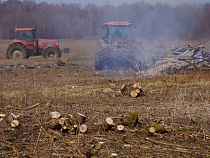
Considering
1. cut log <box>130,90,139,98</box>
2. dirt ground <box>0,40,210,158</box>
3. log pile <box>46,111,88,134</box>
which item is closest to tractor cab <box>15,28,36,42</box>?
dirt ground <box>0,40,210,158</box>

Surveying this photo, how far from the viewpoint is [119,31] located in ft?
45.1

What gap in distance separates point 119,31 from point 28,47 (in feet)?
20.3

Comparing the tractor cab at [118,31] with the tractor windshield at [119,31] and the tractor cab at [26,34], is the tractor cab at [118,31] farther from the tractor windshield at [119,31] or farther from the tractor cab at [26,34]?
the tractor cab at [26,34]

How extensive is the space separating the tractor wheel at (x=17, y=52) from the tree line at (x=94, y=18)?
7074 mm

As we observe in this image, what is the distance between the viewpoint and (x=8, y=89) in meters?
8.19

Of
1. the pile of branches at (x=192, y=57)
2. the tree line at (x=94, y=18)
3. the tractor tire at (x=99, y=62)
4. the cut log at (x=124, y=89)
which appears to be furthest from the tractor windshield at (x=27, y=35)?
the cut log at (x=124, y=89)

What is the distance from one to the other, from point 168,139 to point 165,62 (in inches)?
306

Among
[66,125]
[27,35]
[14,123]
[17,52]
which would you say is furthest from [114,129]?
[17,52]

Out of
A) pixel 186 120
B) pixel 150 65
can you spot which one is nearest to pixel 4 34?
pixel 150 65

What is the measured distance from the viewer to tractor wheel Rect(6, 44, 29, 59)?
16531mm

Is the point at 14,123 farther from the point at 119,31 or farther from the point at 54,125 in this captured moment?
the point at 119,31

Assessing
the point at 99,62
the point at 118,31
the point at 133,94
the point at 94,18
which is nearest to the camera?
the point at 133,94

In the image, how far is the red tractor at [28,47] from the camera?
16500mm

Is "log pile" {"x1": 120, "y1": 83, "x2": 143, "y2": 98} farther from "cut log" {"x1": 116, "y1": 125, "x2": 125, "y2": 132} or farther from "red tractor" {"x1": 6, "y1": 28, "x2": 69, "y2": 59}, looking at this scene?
"red tractor" {"x1": 6, "y1": 28, "x2": 69, "y2": 59}
